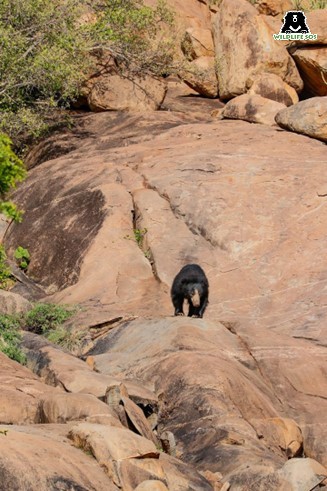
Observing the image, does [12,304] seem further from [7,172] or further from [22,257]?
[7,172]

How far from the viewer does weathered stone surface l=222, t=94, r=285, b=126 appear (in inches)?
915

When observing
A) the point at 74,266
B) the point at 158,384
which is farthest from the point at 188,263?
the point at 158,384

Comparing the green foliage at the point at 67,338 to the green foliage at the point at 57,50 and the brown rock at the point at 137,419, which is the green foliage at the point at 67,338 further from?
the green foliage at the point at 57,50

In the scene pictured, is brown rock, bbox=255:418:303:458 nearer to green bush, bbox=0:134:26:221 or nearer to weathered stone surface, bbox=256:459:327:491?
weathered stone surface, bbox=256:459:327:491

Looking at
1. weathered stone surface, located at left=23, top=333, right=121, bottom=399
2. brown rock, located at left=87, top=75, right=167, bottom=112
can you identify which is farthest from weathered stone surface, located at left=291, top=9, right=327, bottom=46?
weathered stone surface, located at left=23, top=333, right=121, bottom=399

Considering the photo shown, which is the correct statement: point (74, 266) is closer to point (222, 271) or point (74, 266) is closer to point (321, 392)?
point (222, 271)

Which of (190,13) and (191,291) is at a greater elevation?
(190,13)

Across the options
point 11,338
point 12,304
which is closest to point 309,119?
point 12,304

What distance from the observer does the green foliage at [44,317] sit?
1680 cm

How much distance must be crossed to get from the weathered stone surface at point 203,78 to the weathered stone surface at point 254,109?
276 centimetres

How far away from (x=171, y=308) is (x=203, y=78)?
1062 centimetres

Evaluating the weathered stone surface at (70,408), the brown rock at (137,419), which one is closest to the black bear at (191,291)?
the brown rock at (137,419)

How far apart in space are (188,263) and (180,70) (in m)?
9.28

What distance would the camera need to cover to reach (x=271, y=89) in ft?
81.9
